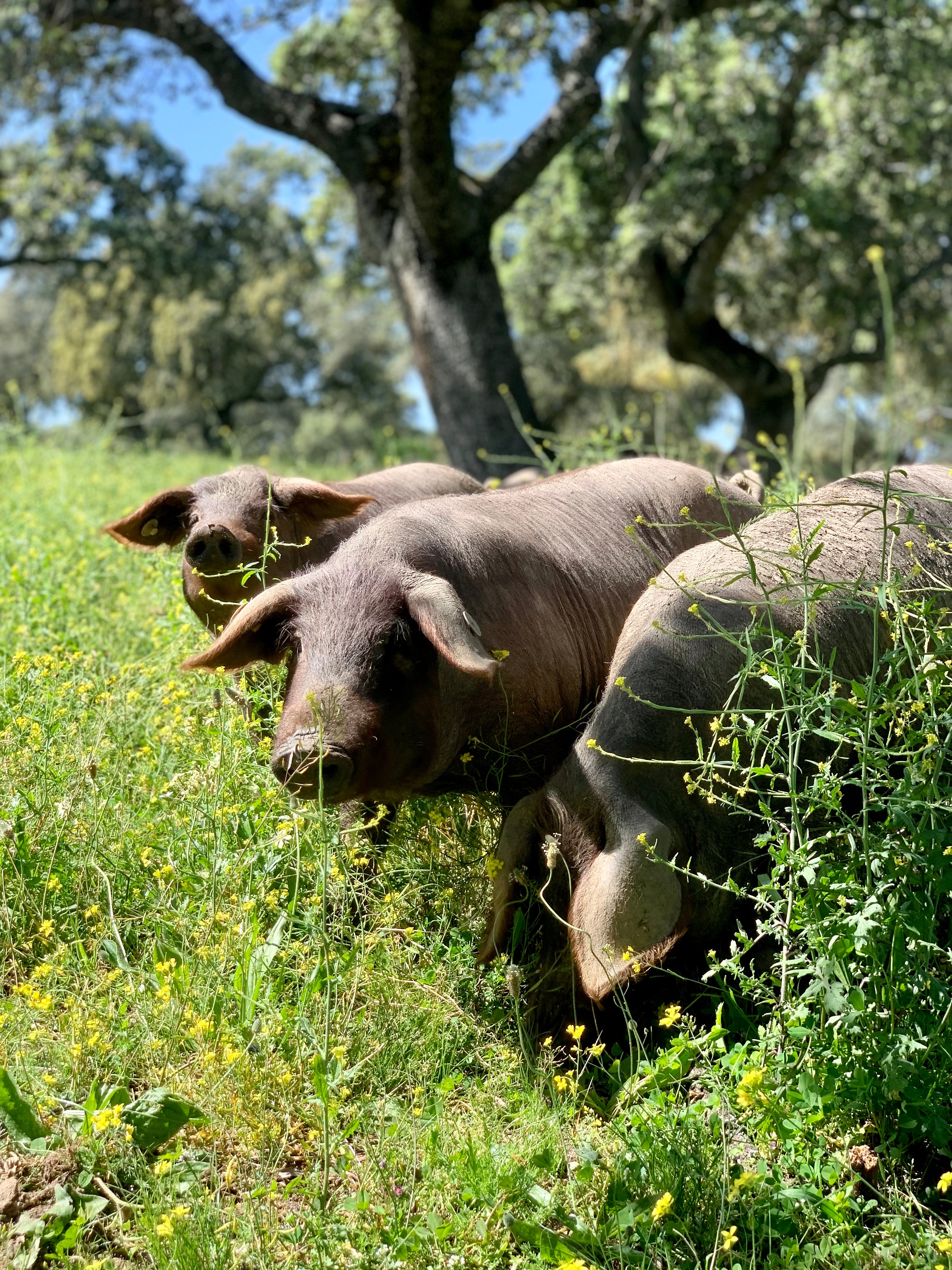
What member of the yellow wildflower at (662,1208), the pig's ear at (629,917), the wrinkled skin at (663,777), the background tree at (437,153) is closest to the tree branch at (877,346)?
the background tree at (437,153)

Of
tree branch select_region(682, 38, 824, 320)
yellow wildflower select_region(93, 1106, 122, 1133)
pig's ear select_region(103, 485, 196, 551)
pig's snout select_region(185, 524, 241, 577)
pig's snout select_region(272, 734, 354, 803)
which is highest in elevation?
tree branch select_region(682, 38, 824, 320)

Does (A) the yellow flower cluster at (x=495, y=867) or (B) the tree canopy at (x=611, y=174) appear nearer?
(A) the yellow flower cluster at (x=495, y=867)

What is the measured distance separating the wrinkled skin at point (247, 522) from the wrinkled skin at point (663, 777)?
63.9 inches

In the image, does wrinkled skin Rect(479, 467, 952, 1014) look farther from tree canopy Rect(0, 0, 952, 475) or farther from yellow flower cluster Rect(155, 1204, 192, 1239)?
tree canopy Rect(0, 0, 952, 475)

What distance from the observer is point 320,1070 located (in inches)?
121

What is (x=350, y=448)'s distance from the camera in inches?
1661

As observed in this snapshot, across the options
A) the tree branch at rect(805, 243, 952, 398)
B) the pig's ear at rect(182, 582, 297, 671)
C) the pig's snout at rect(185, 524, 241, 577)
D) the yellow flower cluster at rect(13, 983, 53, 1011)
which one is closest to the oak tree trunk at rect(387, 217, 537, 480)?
the pig's snout at rect(185, 524, 241, 577)

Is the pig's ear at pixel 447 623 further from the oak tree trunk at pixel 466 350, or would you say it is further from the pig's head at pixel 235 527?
the oak tree trunk at pixel 466 350

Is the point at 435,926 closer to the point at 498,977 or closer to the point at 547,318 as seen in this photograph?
the point at 498,977

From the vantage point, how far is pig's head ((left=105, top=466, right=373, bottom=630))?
513 centimetres

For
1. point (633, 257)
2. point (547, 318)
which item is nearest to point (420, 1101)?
point (633, 257)

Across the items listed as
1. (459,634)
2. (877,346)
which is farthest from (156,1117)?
(877,346)

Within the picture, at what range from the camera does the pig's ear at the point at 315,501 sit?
5.31 m

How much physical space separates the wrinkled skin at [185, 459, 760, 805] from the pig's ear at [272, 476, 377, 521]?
68 cm
